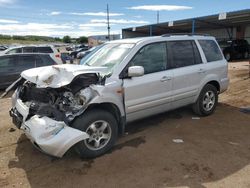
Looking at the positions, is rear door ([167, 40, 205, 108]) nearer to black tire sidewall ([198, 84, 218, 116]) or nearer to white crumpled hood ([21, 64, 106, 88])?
black tire sidewall ([198, 84, 218, 116])

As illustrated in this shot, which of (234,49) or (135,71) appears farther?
(234,49)

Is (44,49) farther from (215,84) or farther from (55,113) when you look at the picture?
(55,113)

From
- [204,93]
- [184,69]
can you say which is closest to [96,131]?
[184,69]

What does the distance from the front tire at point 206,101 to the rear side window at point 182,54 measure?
2.32ft

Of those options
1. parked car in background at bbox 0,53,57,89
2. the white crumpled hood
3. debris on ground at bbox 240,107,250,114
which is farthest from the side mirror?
parked car in background at bbox 0,53,57,89

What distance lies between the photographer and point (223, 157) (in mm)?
4426

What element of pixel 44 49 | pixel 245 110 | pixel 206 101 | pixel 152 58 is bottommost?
pixel 245 110

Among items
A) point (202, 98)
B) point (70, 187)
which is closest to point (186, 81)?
point (202, 98)

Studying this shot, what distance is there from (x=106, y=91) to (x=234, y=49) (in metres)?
21.7

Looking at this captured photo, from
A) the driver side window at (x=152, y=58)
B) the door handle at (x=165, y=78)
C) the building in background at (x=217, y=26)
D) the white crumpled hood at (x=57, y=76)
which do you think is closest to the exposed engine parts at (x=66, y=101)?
the white crumpled hood at (x=57, y=76)

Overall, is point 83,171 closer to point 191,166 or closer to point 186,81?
point 191,166

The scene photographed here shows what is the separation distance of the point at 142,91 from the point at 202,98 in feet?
6.47

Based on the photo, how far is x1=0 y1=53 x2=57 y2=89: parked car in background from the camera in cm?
1049

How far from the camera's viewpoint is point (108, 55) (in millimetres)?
5277
